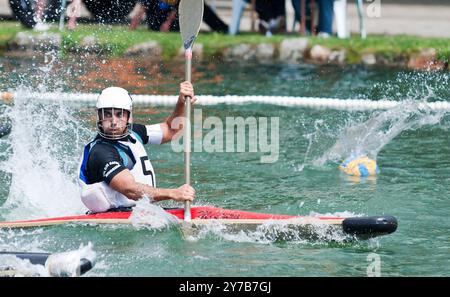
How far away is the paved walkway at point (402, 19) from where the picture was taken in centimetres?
1798

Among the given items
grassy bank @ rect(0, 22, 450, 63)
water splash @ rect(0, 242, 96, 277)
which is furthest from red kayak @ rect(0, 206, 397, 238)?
grassy bank @ rect(0, 22, 450, 63)

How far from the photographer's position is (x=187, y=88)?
7949 mm

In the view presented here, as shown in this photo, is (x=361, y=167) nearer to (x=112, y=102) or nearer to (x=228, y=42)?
(x=112, y=102)

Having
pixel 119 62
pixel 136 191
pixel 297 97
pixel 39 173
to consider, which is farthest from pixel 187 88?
pixel 119 62

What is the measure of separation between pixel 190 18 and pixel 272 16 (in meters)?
8.75

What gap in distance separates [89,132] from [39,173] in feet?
4.71

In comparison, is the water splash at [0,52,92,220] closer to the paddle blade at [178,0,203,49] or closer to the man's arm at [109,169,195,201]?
the man's arm at [109,169,195,201]

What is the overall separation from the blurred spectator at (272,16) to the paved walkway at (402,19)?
0.99 meters

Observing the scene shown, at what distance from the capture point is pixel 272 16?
17.3 m

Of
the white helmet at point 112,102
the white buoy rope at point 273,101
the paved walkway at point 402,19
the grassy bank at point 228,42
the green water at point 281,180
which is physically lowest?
the green water at point 281,180

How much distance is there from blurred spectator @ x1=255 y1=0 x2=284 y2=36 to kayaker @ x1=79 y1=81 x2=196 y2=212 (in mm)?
9306

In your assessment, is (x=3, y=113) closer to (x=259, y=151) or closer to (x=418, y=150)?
(x=259, y=151)

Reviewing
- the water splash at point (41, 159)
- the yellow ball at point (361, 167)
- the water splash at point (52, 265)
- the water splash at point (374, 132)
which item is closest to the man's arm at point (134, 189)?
the water splash at point (41, 159)

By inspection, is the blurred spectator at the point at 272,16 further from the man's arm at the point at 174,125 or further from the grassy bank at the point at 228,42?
the man's arm at the point at 174,125
